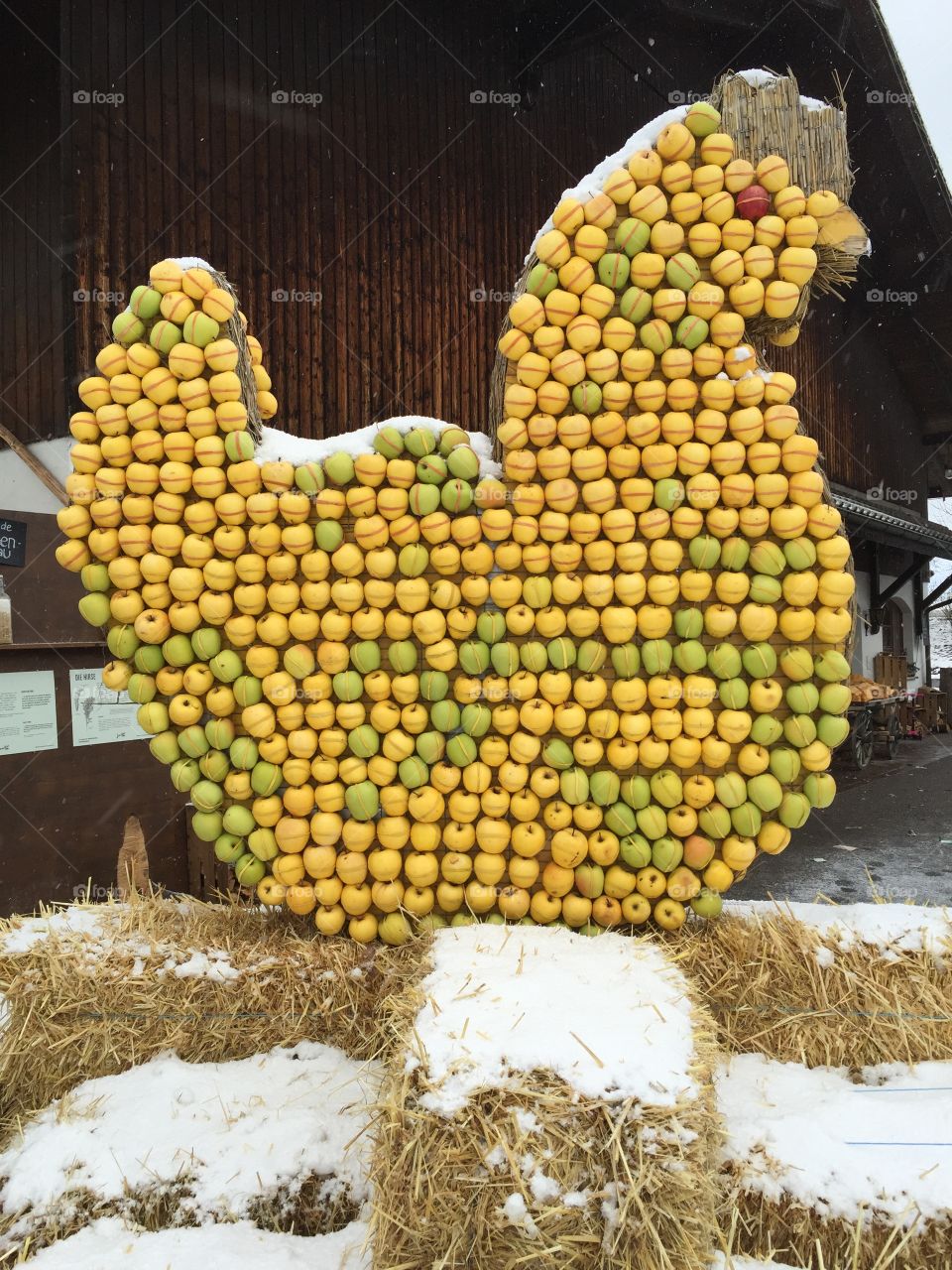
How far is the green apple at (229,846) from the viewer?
2.42m

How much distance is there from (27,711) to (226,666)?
→ 2519mm

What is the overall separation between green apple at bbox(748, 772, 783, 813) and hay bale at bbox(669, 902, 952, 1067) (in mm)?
391

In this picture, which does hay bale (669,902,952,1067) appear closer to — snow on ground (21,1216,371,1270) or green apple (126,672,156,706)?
snow on ground (21,1216,371,1270)

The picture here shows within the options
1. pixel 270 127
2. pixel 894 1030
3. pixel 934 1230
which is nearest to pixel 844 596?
pixel 894 1030

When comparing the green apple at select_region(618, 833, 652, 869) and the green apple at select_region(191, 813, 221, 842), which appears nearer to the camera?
the green apple at select_region(618, 833, 652, 869)

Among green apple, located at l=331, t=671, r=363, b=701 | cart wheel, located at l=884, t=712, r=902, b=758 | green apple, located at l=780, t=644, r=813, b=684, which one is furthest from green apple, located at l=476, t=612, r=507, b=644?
cart wheel, located at l=884, t=712, r=902, b=758

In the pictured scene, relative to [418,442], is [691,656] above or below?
below

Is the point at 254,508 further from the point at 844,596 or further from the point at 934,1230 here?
the point at 934,1230

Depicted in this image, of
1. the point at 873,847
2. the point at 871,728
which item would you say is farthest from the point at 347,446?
the point at 871,728

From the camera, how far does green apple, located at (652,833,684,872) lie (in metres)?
2.27

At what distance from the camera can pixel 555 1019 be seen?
67.3 inches

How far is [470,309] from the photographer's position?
6.77m

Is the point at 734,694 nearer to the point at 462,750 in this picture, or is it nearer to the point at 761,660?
the point at 761,660

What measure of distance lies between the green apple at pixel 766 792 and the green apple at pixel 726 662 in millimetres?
320
